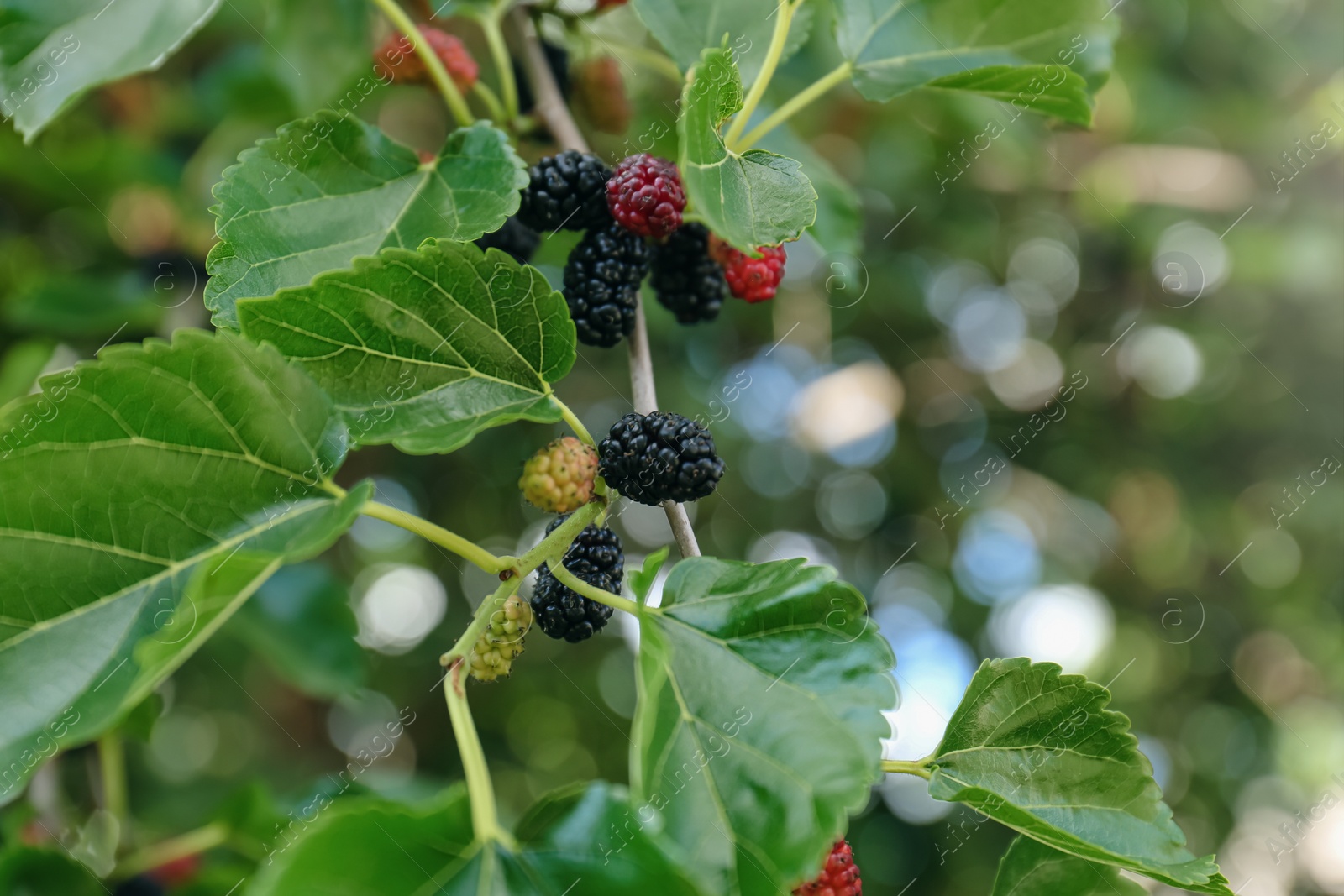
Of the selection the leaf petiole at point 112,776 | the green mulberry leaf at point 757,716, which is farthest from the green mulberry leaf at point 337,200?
the leaf petiole at point 112,776

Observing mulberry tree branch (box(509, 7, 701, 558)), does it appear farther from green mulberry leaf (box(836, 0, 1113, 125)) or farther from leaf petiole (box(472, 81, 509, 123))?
green mulberry leaf (box(836, 0, 1113, 125))

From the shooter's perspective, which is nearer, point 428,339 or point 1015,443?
point 428,339

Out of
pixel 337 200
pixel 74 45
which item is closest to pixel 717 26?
pixel 337 200

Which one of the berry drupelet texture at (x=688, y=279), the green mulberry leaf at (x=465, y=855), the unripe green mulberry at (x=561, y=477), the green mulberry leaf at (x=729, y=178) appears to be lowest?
the green mulberry leaf at (x=465, y=855)

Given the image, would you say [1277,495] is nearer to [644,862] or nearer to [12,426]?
[644,862]

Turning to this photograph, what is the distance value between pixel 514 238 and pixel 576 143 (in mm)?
99

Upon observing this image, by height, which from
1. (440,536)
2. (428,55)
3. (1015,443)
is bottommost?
(1015,443)

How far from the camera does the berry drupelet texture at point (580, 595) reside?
521 millimetres

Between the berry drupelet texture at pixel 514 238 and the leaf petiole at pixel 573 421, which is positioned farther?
the berry drupelet texture at pixel 514 238

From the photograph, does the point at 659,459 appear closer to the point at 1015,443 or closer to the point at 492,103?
the point at 492,103

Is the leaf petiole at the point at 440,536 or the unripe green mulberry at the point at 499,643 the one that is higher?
the leaf petiole at the point at 440,536

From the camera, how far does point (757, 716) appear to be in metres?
0.42

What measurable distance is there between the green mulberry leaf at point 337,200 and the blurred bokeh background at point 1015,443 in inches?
34.3

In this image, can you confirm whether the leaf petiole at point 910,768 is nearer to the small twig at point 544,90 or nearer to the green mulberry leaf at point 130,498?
the green mulberry leaf at point 130,498
